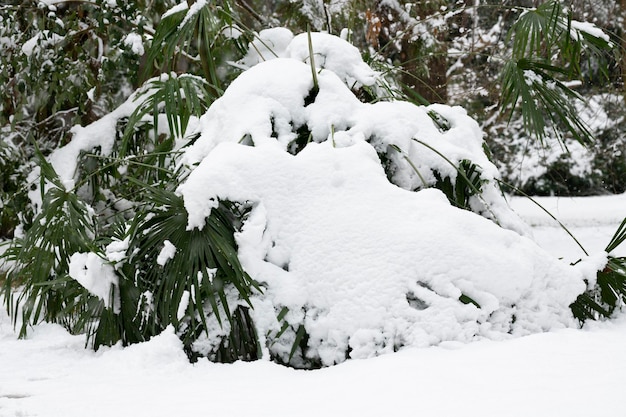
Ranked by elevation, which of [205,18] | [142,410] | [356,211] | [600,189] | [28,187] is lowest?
[600,189]

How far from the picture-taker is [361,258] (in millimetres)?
2516

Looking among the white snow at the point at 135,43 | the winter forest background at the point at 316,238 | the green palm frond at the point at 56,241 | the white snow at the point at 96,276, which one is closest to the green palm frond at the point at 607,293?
the winter forest background at the point at 316,238

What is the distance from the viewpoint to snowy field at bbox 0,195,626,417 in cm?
168

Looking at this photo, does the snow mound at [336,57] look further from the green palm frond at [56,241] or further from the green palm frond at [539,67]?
the green palm frond at [56,241]

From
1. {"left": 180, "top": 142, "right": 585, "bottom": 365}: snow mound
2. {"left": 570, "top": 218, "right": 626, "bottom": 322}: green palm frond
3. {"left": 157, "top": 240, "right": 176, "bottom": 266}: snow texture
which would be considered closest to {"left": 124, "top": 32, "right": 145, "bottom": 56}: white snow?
{"left": 180, "top": 142, "right": 585, "bottom": 365}: snow mound

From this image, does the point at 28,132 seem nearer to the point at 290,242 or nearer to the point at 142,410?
the point at 290,242

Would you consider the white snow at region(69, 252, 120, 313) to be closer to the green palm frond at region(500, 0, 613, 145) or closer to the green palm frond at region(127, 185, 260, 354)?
the green palm frond at region(127, 185, 260, 354)

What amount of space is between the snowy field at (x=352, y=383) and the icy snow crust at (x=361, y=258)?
160 mm

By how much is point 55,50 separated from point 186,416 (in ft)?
12.6

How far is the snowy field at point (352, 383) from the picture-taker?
5.52 feet

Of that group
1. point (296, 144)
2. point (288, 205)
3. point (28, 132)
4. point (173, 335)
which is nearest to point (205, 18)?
point (296, 144)

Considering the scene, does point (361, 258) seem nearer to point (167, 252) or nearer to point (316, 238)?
point (316, 238)

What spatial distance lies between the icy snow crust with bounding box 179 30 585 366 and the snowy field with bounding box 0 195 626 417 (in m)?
0.16

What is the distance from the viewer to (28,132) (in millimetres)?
5223
